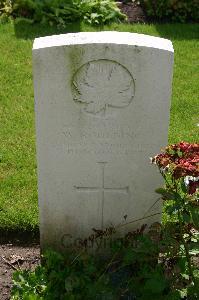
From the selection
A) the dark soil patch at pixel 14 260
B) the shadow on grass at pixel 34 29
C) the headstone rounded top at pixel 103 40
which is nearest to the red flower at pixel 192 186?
the headstone rounded top at pixel 103 40

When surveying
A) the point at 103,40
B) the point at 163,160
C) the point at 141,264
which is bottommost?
the point at 141,264

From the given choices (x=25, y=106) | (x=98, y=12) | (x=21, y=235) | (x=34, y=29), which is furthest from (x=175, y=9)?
(x=21, y=235)

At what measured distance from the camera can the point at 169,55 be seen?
3.43m

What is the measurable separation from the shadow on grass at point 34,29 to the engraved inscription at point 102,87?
4.38 metres

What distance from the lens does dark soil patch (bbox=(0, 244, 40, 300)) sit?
398 centimetres

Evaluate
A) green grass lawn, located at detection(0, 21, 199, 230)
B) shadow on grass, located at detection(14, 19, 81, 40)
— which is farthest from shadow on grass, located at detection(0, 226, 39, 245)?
shadow on grass, located at detection(14, 19, 81, 40)

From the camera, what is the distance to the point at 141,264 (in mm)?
3814

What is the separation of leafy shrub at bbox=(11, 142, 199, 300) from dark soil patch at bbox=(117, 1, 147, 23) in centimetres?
524

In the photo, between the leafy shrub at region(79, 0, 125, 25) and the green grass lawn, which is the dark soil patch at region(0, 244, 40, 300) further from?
the leafy shrub at region(79, 0, 125, 25)

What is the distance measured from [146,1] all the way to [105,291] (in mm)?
5966

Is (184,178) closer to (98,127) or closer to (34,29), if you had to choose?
(98,127)

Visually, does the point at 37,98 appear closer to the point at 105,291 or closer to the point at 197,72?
the point at 105,291

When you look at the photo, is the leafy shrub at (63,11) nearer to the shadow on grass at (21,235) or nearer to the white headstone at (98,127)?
the shadow on grass at (21,235)

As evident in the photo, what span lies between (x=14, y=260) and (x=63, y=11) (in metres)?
4.80
